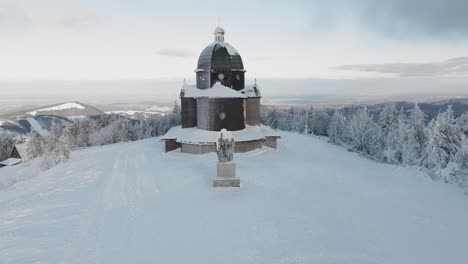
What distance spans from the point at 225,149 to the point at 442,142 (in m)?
22.5

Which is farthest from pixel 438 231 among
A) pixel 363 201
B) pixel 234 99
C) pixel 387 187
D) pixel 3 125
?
pixel 3 125

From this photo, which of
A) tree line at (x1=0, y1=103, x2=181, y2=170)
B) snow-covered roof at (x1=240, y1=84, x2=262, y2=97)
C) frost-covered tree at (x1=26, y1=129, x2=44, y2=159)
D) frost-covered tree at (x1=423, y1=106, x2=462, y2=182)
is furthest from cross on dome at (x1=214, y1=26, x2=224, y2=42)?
frost-covered tree at (x1=26, y1=129, x2=44, y2=159)

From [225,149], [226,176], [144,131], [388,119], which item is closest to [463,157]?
[225,149]

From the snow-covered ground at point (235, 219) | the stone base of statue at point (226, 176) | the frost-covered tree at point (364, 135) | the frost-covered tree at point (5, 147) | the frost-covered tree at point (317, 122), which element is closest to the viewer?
the snow-covered ground at point (235, 219)

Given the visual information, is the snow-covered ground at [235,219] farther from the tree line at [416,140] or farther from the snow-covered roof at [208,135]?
the snow-covered roof at [208,135]

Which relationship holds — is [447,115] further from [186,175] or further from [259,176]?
[186,175]

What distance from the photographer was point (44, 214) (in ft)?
42.2

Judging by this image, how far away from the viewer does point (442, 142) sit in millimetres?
29047

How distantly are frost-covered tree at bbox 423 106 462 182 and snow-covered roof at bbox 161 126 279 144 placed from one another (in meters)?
14.5

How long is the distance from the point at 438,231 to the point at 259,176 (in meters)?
9.92

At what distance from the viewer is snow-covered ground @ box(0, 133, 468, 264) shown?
→ 9531 mm

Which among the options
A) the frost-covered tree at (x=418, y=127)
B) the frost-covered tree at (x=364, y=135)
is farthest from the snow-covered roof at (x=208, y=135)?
the frost-covered tree at (x=418, y=127)

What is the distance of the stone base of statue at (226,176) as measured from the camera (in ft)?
54.5

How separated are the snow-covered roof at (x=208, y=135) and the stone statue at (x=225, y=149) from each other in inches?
451
